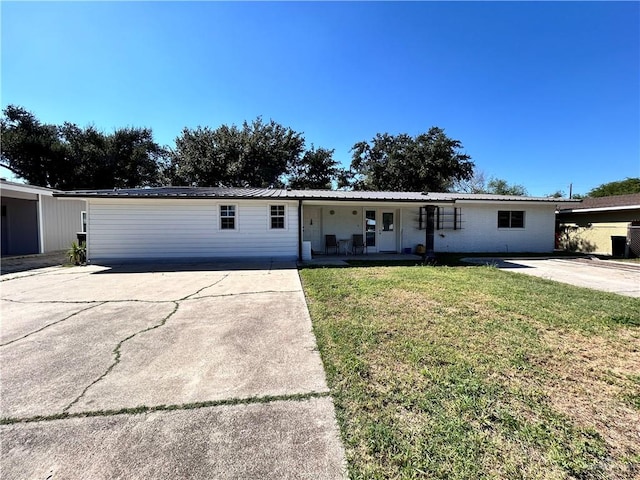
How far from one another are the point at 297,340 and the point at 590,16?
1292 centimetres

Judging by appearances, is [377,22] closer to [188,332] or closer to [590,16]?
[590,16]

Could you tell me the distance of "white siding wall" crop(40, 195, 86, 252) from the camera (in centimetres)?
1312

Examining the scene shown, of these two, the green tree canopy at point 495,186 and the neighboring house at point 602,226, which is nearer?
the neighboring house at point 602,226

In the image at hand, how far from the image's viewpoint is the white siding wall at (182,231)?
10219 mm

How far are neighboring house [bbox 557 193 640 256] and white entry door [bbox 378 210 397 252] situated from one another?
932 cm

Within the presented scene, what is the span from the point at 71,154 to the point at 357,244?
24.4 metres

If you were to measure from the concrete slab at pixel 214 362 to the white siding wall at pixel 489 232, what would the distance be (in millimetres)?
10027

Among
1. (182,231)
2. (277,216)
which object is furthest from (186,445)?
(182,231)

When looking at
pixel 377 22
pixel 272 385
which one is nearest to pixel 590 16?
pixel 377 22

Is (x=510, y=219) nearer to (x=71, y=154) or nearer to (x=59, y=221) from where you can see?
(x=59, y=221)

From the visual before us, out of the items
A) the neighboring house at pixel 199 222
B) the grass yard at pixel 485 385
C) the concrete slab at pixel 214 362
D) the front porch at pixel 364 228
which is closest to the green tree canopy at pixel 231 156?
the front porch at pixel 364 228

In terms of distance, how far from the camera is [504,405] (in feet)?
7.30

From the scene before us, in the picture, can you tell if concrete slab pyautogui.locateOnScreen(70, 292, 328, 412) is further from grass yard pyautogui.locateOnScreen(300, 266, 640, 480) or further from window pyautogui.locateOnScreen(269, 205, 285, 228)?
window pyautogui.locateOnScreen(269, 205, 285, 228)

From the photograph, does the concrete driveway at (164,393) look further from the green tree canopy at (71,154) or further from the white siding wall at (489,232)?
the green tree canopy at (71,154)
